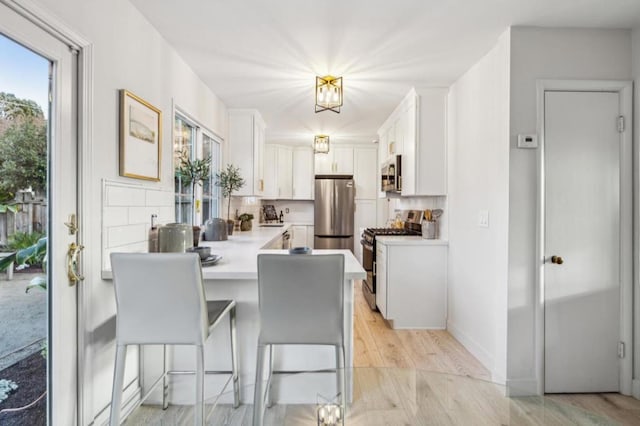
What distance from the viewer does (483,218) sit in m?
2.78

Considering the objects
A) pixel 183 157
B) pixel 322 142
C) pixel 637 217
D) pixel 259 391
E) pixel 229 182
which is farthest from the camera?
pixel 322 142

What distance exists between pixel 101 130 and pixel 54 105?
0.28 meters

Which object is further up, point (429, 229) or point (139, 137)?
point (139, 137)

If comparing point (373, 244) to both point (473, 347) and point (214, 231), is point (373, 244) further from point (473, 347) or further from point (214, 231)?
point (214, 231)

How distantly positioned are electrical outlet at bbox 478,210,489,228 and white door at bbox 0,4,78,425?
2.69 m

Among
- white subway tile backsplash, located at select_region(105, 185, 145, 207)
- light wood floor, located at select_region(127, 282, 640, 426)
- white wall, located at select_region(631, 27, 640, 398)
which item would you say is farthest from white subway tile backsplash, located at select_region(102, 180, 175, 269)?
white wall, located at select_region(631, 27, 640, 398)

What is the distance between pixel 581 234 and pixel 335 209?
4.21 metres

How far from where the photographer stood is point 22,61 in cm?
135

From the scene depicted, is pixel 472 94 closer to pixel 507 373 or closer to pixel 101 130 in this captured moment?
pixel 507 373

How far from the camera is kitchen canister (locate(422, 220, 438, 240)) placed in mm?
3729

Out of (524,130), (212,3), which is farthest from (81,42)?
(524,130)

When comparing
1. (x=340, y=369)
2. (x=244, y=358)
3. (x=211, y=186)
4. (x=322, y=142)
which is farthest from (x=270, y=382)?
(x=322, y=142)

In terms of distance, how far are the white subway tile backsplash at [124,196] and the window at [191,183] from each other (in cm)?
72

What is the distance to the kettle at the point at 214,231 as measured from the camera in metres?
3.44
